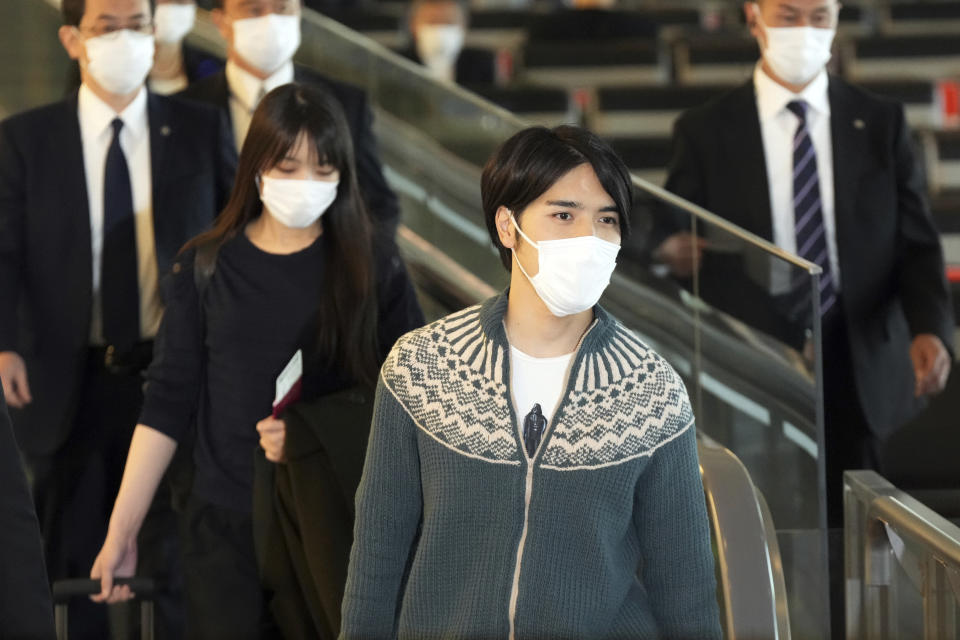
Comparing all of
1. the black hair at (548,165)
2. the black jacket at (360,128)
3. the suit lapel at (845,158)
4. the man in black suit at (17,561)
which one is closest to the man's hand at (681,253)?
the suit lapel at (845,158)

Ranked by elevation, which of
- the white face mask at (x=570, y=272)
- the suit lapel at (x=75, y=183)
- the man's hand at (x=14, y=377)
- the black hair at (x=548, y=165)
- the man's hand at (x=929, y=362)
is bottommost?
the man's hand at (x=929, y=362)

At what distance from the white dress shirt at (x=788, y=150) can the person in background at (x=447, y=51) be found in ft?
14.0

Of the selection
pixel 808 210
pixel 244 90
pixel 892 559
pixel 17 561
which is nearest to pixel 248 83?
pixel 244 90

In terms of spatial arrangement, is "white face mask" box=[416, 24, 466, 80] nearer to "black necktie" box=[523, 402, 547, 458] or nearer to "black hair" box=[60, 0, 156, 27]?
"black hair" box=[60, 0, 156, 27]

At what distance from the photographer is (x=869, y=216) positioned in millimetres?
4113

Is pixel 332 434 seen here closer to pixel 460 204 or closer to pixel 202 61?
pixel 460 204

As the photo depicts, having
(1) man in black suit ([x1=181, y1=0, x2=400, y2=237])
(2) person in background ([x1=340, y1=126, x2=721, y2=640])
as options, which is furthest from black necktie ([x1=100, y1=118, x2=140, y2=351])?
(2) person in background ([x1=340, y1=126, x2=721, y2=640])

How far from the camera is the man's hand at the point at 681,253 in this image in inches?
158

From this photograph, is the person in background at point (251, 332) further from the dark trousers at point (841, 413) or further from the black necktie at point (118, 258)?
the dark trousers at point (841, 413)

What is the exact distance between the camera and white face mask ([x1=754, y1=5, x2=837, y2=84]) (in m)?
4.25

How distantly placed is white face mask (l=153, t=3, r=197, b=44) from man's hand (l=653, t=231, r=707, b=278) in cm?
223

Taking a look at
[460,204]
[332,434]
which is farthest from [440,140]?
[332,434]

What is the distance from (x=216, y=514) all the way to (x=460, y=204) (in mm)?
2296

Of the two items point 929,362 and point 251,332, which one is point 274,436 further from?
point 929,362
